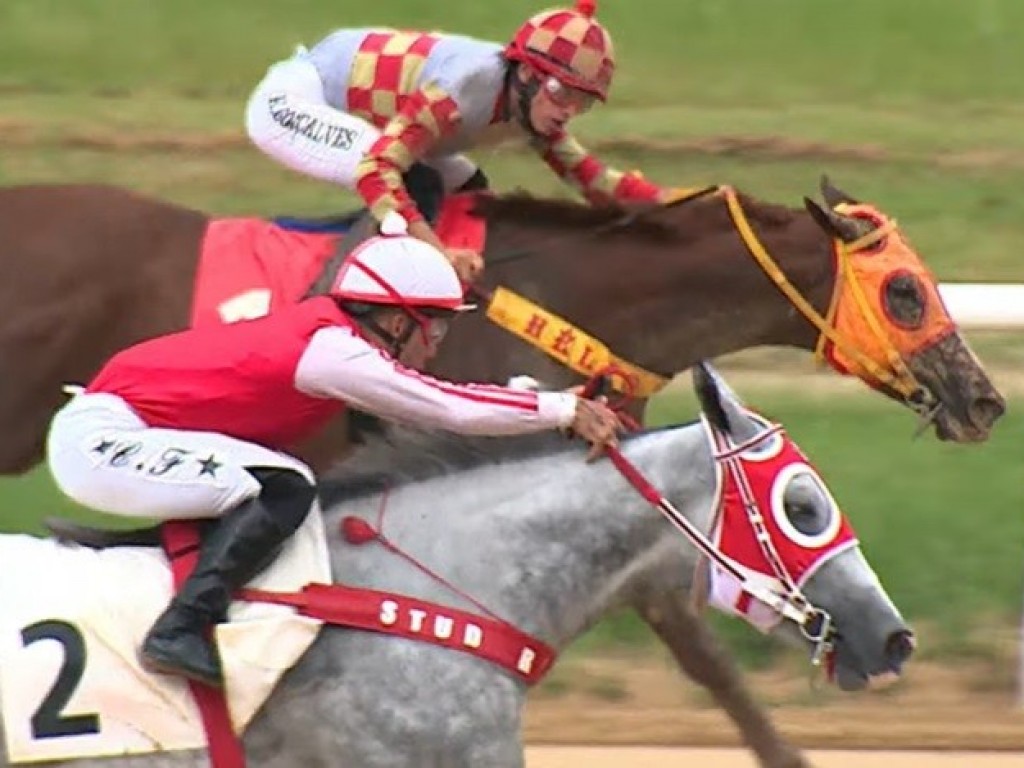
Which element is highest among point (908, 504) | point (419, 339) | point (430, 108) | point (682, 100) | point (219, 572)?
point (419, 339)

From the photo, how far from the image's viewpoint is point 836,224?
6160 mm

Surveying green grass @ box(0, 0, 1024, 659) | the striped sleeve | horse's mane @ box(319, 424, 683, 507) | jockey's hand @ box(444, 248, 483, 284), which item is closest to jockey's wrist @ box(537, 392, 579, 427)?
the striped sleeve

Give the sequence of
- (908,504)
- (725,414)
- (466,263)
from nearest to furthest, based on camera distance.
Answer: (725,414)
(466,263)
(908,504)

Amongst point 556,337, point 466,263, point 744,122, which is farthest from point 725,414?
point 744,122

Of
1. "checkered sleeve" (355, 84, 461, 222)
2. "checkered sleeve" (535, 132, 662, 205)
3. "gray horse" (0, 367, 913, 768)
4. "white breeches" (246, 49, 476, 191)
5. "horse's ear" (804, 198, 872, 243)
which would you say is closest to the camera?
"gray horse" (0, 367, 913, 768)

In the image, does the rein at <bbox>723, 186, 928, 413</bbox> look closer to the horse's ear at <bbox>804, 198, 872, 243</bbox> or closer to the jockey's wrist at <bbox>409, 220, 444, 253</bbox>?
the horse's ear at <bbox>804, 198, 872, 243</bbox>

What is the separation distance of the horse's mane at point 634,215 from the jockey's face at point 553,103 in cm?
20

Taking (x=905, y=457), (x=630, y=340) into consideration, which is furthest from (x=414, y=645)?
(x=905, y=457)

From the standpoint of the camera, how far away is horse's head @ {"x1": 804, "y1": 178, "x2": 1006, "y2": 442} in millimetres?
6141

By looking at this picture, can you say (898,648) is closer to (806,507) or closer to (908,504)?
(806,507)

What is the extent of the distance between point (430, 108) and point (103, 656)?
224cm

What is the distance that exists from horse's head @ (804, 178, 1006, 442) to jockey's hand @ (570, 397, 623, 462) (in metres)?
1.88

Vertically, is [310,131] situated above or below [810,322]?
below

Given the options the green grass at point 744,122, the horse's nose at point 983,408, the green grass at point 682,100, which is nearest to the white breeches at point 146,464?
the horse's nose at point 983,408
